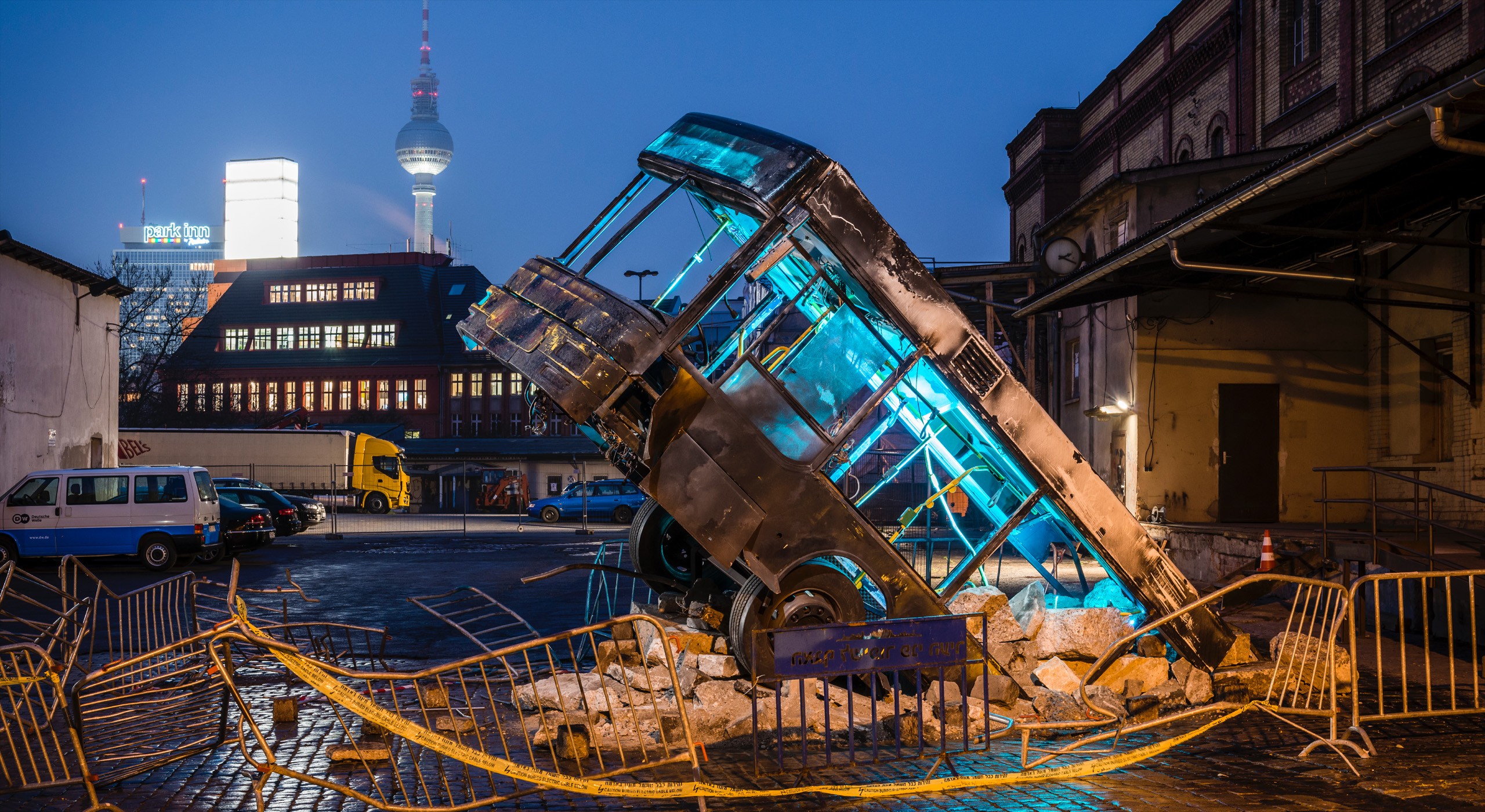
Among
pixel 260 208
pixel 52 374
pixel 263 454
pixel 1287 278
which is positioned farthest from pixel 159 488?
pixel 260 208

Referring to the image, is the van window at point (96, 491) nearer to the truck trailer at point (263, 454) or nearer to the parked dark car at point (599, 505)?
the parked dark car at point (599, 505)

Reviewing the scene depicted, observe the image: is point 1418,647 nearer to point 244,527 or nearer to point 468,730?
point 468,730

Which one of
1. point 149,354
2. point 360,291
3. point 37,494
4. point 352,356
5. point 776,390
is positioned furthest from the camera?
point 360,291

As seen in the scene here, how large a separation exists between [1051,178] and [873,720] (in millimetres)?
33767

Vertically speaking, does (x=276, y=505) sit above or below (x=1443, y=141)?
below

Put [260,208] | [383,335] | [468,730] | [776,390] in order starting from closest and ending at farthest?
[468,730] → [776,390] → [383,335] → [260,208]

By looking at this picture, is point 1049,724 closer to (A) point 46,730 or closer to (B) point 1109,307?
(A) point 46,730

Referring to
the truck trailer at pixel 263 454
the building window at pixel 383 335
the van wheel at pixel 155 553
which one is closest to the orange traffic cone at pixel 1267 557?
the van wheel at pixel 155 553

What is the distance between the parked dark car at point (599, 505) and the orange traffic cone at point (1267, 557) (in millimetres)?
25754

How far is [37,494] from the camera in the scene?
2011cm

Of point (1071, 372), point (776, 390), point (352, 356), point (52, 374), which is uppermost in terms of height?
point (352, 356)

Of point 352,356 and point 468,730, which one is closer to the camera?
point 468,730

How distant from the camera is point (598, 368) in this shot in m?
7.65

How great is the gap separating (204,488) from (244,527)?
293 cm
